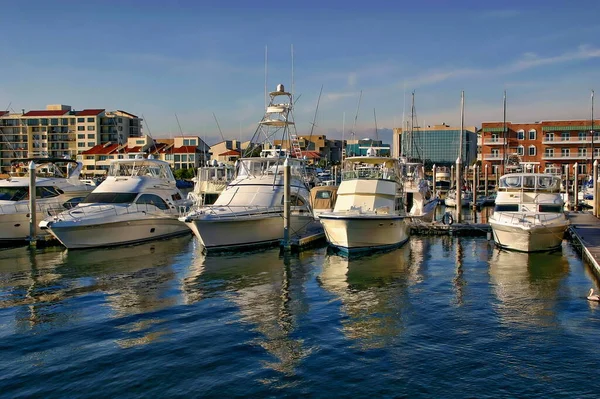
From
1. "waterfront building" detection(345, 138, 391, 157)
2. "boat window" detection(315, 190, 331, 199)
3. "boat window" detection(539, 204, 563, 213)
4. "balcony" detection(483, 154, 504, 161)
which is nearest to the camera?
"boat window" detection(539, 204, 563, 213)

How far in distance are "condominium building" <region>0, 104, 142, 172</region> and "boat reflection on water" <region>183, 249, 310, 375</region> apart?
105 m

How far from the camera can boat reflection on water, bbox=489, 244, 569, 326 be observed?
1577 centimetres

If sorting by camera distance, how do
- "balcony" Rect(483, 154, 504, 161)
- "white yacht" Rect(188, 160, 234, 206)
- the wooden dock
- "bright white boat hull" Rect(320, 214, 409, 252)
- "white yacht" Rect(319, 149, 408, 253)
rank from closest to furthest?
the wooden dock
"bright white boat hull" Rect(320, 214, 409, 252)
"white yacht" Rect(319, 149, 408, 253)
"white yacht" Rect(188, 160, 234, 206)
"balcony" Rect(483, 154, 504, 161)

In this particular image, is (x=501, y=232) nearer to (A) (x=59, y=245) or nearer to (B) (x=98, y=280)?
(B) (x=98, y=280)

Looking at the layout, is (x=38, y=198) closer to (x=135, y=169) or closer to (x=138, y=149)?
(x=135, y=169)

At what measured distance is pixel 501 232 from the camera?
1046 inches

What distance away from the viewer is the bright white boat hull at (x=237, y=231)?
85.4 feet

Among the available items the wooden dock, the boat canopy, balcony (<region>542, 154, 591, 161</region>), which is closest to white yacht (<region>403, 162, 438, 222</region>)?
the boat canopy

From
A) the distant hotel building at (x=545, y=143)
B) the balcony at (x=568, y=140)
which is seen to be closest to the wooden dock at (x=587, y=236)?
the distant hotel building at (x=545, y=143)

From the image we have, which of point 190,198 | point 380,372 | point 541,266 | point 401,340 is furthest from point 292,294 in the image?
point 190,198

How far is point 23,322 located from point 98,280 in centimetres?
538

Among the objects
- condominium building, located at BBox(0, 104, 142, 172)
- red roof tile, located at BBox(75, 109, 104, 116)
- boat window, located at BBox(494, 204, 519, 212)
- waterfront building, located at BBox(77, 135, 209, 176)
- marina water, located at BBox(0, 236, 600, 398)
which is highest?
red roof tile, located at BBox(75, 109, 104, 116)

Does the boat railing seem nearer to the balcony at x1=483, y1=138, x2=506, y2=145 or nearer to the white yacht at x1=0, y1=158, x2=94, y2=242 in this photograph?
the white yacht at x1=0, y1=158, x2=94, y2=242

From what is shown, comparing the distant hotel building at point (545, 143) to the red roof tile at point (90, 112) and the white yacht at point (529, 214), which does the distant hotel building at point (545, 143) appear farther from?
the red roof tile at point (90, 112)
